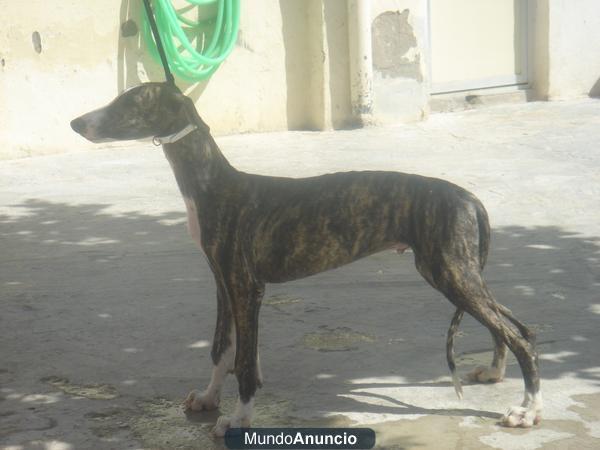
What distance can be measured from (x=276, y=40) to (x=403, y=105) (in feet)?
5.40

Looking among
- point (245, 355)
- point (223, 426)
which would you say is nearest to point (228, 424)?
point (223, 426)

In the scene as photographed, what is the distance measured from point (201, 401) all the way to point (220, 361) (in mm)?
214

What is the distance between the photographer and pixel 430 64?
A: 45.8 feet

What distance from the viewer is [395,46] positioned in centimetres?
1300

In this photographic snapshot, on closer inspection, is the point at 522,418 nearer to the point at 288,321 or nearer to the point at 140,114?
the point at 288,321

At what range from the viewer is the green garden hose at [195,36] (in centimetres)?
1205

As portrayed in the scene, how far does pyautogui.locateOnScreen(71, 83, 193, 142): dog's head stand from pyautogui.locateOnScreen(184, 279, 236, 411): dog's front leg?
85 cm

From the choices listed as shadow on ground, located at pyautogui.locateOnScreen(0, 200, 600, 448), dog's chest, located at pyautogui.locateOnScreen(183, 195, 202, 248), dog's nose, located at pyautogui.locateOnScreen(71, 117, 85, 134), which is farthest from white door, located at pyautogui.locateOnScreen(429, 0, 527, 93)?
dog's nose, located at pyautogui.locateOnScreen(71, 117, 85, 134)

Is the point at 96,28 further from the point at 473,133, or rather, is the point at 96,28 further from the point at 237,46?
the point at 473,133

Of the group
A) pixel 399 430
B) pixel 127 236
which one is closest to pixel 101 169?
pixel 127 236

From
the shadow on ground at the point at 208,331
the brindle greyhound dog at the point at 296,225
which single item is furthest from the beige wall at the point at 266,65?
the brindle greyhound dog at the point at 296,225

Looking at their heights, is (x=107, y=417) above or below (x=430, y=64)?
below

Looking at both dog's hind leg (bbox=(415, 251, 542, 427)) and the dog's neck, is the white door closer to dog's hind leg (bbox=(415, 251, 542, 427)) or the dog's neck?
the dog's neck

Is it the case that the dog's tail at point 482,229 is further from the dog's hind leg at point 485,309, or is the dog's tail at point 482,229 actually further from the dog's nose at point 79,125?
the dog's nose at point 79,125
